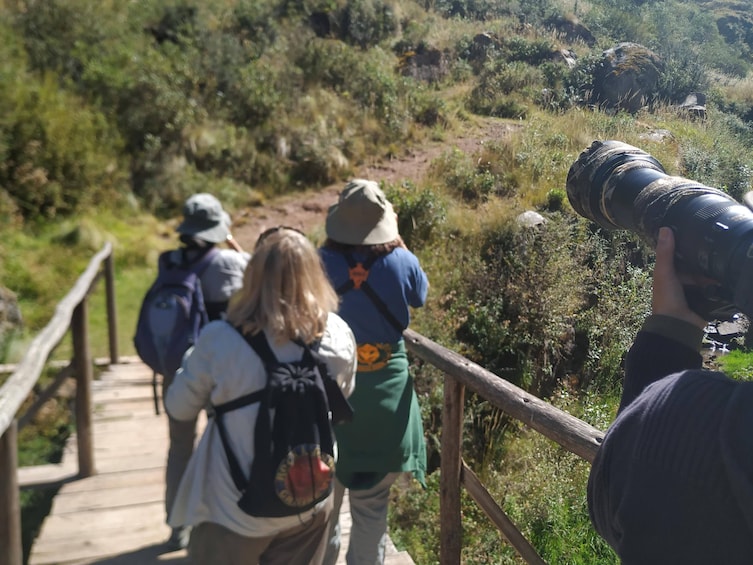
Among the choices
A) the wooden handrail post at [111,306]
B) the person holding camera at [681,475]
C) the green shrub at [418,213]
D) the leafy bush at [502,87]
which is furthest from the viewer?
the green shrub at [418,213]

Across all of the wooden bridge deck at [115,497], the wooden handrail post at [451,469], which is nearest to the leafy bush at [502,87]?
the wooden handrail post at [451,469]

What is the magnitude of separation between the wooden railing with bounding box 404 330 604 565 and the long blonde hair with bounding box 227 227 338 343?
2.52 feet

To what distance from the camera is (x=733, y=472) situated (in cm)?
85

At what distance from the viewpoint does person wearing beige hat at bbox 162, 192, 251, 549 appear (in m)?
2.85

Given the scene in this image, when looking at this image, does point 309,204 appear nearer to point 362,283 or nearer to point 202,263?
point 202,263

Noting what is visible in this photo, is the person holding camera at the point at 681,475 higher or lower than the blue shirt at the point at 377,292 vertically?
higher

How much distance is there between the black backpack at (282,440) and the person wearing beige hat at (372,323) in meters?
0.64

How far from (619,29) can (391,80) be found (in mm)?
6799

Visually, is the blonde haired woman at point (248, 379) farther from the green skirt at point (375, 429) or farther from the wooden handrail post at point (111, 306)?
the wooden handrail post at point (111, 306)

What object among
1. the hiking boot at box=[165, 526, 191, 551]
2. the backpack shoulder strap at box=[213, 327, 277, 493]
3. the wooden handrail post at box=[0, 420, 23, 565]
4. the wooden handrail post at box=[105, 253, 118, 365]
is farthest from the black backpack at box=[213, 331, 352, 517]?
the wooden handrail post at box=[105, 253, 118, 365]

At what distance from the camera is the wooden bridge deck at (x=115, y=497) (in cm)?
335

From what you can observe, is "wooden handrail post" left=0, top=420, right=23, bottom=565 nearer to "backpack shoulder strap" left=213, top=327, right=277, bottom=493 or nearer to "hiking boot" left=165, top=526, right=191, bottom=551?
"hiking boot" left=165, top=526, right=191, bottom=551

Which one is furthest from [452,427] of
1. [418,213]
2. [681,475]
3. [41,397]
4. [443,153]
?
[418,213]

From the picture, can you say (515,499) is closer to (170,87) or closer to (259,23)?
(170,87)
